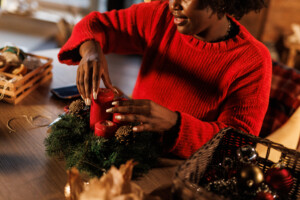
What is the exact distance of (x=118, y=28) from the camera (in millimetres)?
1388

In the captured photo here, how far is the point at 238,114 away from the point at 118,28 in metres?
0.70

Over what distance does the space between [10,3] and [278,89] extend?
3559 millimetres

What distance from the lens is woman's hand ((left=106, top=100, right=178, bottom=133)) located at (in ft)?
2.79

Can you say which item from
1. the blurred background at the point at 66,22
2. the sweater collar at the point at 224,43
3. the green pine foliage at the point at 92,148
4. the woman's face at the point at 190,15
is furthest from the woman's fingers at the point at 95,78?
the blurred background at the point at 66,22

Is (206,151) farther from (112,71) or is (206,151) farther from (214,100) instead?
(112,71)

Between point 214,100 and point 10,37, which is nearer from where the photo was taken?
point 214,100

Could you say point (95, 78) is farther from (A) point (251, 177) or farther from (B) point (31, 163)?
(A) point (251, 177)

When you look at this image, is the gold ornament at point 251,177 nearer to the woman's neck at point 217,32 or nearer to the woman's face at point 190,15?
the woman's face at point 190,15

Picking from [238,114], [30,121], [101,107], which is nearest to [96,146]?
[101,107]

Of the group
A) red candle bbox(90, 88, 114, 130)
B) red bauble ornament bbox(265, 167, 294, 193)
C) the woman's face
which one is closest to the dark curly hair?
the woman's face

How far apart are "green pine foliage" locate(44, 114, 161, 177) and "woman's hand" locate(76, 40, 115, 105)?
10 cm

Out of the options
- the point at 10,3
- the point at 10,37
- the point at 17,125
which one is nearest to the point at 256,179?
the point at 17,125

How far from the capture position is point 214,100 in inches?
46.9

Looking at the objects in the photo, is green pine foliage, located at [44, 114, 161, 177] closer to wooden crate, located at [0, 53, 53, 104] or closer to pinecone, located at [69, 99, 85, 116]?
pinecone, located at [69, 99, 85, 116]
